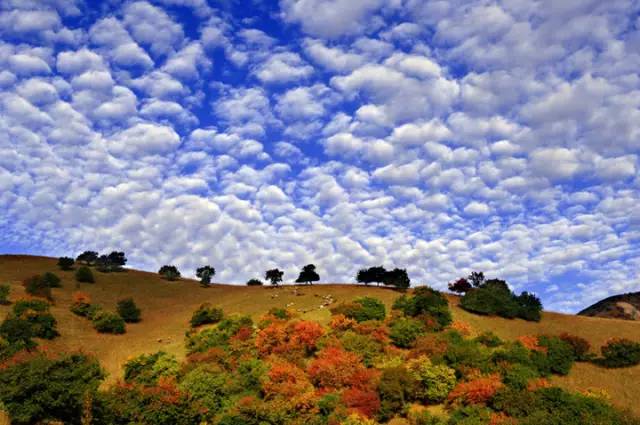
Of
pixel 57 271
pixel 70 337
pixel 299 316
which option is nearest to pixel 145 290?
pixel 57 271

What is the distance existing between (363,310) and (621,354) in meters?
17.8

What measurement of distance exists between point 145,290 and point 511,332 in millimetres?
39260

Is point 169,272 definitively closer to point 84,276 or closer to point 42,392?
point 84,276

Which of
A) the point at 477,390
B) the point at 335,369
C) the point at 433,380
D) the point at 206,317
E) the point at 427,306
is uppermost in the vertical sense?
the point at 427,306

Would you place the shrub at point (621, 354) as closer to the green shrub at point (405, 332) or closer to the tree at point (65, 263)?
the green shrub at point (405, 332)

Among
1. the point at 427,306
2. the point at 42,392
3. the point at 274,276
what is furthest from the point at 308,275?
the point at 42,392

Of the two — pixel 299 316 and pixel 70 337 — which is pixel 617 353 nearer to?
pixel 299 316

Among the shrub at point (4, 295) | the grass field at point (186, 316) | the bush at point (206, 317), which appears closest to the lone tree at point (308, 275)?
the grass field at point (186, 316)

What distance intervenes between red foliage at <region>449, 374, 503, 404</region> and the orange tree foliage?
18.4 feet

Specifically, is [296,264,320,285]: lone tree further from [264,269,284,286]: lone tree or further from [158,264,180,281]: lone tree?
[158,264,180,281]: lone tree

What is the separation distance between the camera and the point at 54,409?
24.5m

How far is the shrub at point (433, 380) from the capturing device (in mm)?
27969

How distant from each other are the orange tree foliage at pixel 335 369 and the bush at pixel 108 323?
61.7ft

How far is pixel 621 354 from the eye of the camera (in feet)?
108
